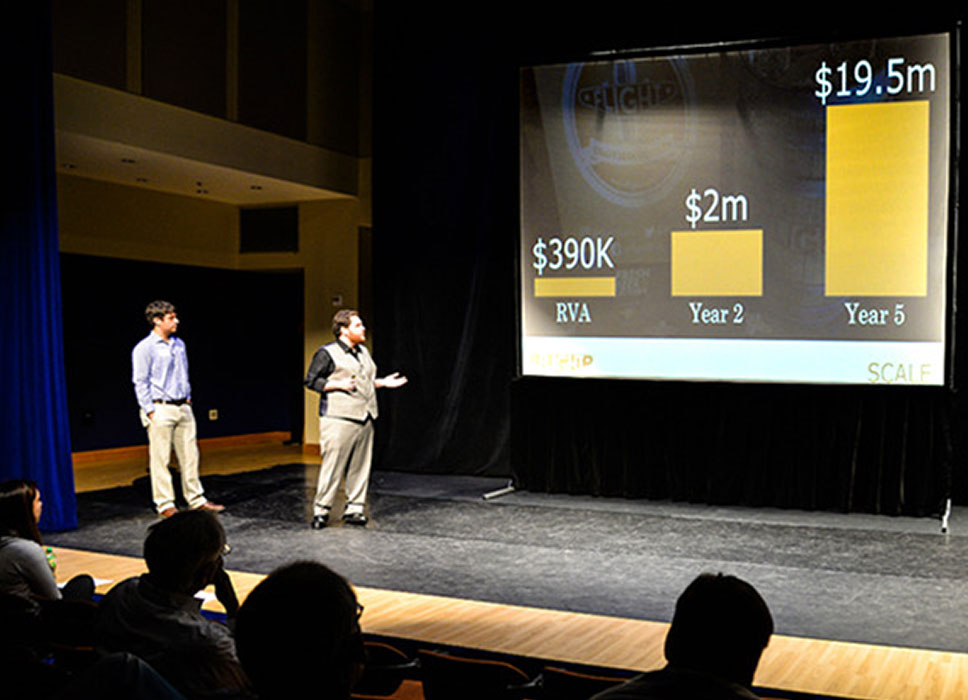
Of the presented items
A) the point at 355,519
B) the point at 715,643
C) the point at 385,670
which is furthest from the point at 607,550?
the point at 715,643

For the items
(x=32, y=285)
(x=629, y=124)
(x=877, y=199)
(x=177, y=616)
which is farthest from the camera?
(x=629, y=124)

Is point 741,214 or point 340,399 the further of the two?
point 741,214

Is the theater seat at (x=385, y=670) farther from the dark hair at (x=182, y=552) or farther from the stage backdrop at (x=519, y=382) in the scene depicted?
the stage backdrop at (x=519, y=382)

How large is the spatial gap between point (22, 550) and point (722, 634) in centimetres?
231

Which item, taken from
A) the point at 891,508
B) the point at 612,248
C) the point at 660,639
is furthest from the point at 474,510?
the point at 660,639

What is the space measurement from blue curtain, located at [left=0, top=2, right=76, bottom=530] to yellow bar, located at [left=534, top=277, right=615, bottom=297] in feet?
10.8

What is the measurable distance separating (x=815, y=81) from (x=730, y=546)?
3.08 meters

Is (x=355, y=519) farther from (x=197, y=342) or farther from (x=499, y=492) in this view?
(x=197, y=342)

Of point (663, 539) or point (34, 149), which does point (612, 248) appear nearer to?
point (663, 539)

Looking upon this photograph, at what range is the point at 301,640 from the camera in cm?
139

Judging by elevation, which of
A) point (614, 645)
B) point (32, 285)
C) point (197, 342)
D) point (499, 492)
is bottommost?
point (499, 492)

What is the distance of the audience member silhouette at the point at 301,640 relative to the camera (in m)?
1.38

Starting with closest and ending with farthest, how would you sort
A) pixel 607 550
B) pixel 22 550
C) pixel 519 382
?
1. pixel 22 550
2. pixel 607 550
3. pixel 519 382

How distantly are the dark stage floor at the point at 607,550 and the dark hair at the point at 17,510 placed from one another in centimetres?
206
